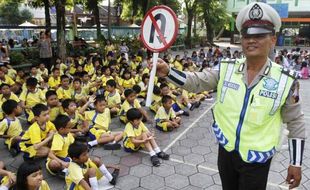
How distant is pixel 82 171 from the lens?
11.9 ft

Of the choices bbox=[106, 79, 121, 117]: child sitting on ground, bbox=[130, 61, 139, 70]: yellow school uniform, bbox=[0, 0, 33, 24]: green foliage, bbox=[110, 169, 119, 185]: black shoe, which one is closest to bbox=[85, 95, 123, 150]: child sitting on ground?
bbox=[110, 169, 119, 185]: black shoe

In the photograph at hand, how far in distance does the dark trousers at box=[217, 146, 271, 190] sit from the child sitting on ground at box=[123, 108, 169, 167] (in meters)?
2.50

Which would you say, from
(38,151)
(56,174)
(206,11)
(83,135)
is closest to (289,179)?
(56,174)

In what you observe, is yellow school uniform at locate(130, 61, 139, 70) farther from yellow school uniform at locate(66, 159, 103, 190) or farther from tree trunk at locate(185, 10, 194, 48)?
tree trunk at locate(185, 10, 194, 48)

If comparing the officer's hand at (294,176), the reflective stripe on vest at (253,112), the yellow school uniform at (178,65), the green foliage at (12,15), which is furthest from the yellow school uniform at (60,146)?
the green foliage at (12,15)

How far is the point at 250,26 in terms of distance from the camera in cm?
190

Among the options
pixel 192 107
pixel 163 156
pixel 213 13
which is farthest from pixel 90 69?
pixel 213 13

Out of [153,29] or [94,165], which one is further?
[94,165]

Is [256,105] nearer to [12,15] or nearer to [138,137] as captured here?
[138,137]

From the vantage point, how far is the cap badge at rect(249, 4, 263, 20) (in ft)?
6.16

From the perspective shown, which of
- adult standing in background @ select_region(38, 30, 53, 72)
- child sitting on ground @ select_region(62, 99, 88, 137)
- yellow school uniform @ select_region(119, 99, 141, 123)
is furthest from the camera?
adult standing in background @ select_region(38, 30, 53, 72)

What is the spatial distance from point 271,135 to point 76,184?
2341 mm

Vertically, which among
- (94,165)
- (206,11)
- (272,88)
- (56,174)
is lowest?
(56,174)

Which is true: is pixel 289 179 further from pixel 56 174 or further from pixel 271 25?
pixel 56 174
